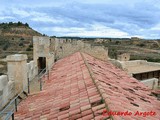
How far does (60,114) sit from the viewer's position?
3771 mm

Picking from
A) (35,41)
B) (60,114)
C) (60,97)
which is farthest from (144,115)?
(35,41)

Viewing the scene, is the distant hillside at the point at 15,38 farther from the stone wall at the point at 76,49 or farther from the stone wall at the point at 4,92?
the stone wall at the point at 4,92

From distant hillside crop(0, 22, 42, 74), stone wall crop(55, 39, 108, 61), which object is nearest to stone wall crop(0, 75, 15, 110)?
stone wall crop(55, 39, 108, 61)

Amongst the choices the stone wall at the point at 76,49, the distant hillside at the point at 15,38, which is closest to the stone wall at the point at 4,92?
the stone wall at the point at 76,49

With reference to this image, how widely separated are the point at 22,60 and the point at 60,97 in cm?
247

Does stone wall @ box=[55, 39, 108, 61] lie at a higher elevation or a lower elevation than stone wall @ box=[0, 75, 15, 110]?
higher

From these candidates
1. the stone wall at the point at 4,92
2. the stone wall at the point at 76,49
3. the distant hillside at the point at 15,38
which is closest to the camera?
the stone wall at the point at 4,92

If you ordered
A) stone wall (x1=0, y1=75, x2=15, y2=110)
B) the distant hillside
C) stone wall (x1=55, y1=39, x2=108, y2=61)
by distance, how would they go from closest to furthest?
stone wall (x1=0, y1=75, x2=15, y2=110)
stone wall (x1=55, y1=39, x2=108, y2=61)
the distant hillside

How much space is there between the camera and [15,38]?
53.1 m

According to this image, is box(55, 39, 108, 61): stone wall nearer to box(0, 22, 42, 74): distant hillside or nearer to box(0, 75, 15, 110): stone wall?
box(0, 75, 15, 110): stone wall

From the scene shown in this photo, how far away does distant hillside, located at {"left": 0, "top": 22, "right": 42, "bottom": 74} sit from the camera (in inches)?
1739

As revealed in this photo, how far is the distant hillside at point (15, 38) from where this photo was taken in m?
44.2

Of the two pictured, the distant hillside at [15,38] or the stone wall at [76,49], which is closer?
the stone wall at [76,49]

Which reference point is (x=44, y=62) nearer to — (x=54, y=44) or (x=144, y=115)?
(x=54, y=44)
